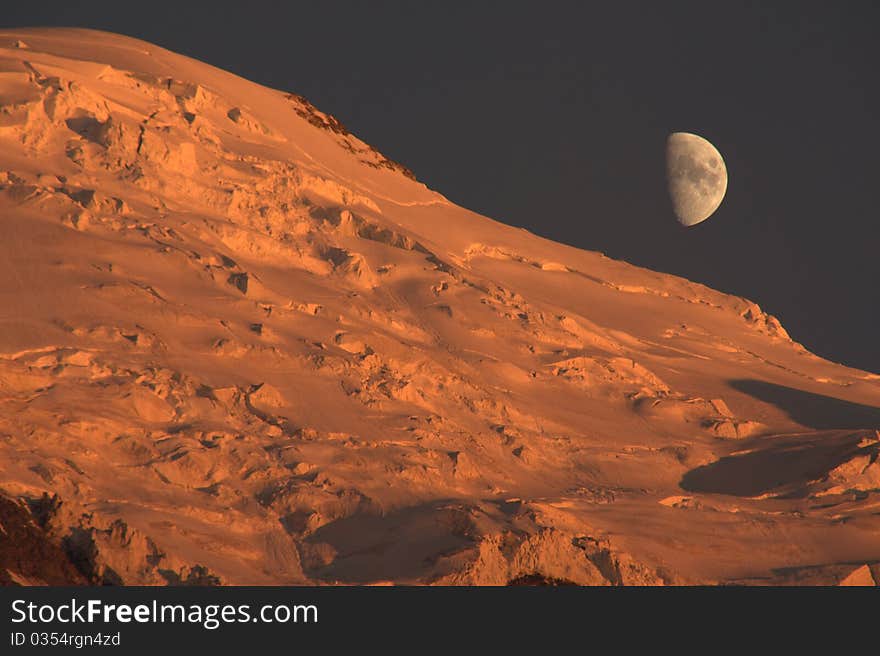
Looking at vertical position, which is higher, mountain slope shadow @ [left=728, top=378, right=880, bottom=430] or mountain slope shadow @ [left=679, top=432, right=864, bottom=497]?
mountain slope shadow @ [left=728, top=378, right=880, bottom=430]

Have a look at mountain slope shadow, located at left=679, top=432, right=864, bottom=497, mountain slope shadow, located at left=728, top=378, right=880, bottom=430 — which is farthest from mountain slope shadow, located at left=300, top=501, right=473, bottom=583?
mountain slope shadow, located at left=728, top=378, right=880, bottom=430

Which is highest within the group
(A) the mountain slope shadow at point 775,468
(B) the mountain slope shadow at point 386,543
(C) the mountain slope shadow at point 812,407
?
(C) the mountain slope shadow at point 812,407

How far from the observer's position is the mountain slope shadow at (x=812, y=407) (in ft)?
292

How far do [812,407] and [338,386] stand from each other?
22954 mm

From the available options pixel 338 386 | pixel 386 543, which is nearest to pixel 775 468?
pixel 338 386

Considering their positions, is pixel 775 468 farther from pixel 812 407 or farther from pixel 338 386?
pixel 338 386

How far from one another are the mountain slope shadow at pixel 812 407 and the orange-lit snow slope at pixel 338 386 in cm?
22

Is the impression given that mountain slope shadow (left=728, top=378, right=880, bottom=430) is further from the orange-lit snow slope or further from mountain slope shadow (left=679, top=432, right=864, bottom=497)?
mountain slope shadow (left=679, top=432, right=864, bottom=497)

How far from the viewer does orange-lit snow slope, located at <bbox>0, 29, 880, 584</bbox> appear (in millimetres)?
66000

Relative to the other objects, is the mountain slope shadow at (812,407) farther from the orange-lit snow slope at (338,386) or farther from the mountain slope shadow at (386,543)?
the mountain slope shadow at (386,543)

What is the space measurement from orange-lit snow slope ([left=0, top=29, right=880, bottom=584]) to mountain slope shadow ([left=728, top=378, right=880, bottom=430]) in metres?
0.22

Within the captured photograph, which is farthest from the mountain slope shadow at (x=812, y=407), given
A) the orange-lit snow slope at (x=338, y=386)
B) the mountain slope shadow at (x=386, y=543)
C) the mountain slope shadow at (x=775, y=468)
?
the mountain slope shadow at (x=386, y=543)

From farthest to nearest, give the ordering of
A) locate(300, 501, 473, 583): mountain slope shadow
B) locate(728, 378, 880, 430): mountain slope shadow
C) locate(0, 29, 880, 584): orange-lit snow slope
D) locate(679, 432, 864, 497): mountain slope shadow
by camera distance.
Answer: locate(728, 378, 880, 430): mountain slope shadow, locate(679, 432, 864, 497): mountain slope shadow, locate(0, 29, 880, 584): orange-lit snow slope, locate(300, 501, 473, 583): mountain slope shadow

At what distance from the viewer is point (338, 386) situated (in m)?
76.9
